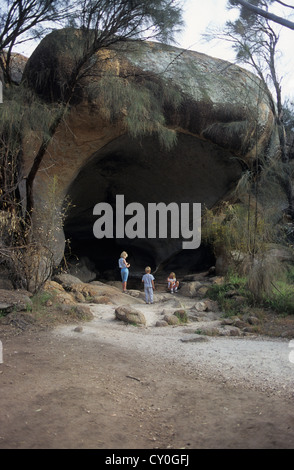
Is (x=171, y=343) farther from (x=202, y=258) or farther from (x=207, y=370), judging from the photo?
(x=202, y=258)

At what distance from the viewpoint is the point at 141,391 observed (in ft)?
13.5

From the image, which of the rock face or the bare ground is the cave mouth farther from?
the bare ground

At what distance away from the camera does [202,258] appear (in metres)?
14.8

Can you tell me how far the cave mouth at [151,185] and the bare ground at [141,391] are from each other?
634 centimetres

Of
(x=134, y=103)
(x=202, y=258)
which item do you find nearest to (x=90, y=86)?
(x=134, y=103)

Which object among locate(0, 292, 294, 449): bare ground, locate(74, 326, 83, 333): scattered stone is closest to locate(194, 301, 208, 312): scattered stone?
locate(0, 292, 294, 449): bare ground

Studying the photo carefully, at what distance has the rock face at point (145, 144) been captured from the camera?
8.95 meters

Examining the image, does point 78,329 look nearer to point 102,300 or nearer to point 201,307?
point 102,300

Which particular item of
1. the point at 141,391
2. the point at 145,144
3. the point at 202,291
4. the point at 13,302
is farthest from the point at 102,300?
the point at 145,144

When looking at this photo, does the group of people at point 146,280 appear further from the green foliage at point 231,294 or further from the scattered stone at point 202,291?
the green foliage at point 231,294

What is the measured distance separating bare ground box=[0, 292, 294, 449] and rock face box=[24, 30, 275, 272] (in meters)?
3.32

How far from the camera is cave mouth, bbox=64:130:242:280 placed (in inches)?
493

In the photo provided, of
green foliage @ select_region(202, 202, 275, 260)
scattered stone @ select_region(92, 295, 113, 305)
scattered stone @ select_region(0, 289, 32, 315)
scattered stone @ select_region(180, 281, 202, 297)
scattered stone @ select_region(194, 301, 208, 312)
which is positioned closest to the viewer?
scattered stone @ select_region(0, 289, 32, 315)

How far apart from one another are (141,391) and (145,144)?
8997mm
